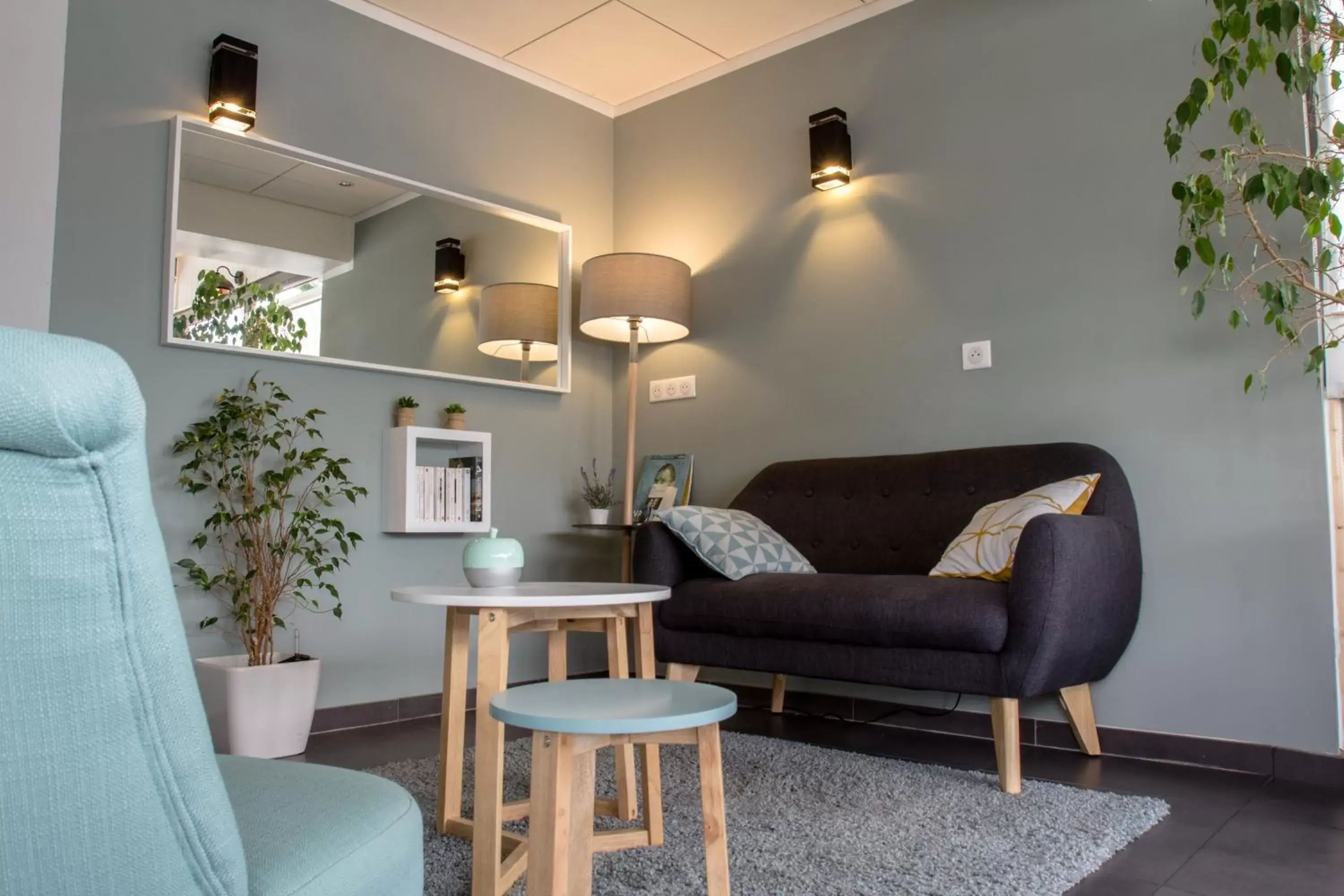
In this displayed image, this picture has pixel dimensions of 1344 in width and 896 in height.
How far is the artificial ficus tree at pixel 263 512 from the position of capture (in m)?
3.12

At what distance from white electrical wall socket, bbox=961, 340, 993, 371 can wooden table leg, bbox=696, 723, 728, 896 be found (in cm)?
235

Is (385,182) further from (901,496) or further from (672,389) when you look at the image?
(901,496)

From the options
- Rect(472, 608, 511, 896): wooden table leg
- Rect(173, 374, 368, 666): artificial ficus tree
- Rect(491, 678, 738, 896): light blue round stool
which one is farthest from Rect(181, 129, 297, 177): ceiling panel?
Rect(491, 678, 738, 896): light blue round stool

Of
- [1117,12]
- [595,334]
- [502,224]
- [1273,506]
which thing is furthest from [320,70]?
[1273,506]

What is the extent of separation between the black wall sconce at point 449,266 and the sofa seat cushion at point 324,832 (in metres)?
3.19

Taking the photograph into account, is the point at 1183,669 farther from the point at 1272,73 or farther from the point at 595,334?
the point at 595,334

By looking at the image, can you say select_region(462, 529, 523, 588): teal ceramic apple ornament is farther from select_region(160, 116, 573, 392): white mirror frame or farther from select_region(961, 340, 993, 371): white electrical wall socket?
select_region(961, 340, 993, 371): white electrical wall socket

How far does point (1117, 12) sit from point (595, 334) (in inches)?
93.4

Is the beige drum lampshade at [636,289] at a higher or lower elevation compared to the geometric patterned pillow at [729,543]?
higher

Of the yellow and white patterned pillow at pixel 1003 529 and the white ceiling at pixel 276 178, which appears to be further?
the white ceiling at pixel 276 178

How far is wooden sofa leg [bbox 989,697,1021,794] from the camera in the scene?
8.05 feet

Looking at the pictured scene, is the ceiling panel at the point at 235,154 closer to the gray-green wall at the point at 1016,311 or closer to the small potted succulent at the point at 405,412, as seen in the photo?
the small potted succulent at the point at 405,412

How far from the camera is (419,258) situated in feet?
12.9

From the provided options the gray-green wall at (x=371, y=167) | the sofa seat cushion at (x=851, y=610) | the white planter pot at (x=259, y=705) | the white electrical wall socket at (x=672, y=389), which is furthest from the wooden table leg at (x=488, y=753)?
the white electrical wall socket at (x=672, y=389)
